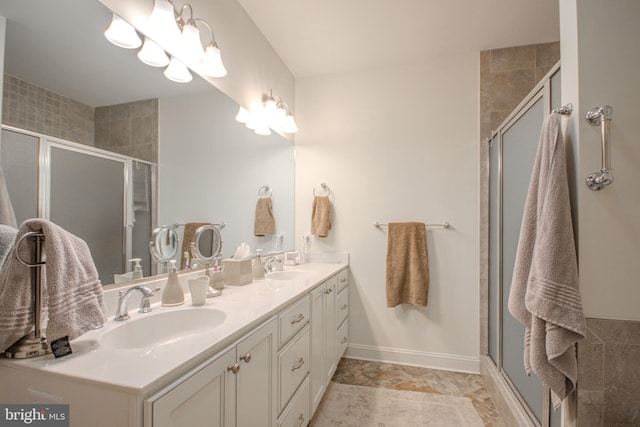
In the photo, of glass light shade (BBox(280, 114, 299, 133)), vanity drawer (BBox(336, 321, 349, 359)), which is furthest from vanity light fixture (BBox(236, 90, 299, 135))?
vanity drawer (BBox(336, 321, 349, 359))

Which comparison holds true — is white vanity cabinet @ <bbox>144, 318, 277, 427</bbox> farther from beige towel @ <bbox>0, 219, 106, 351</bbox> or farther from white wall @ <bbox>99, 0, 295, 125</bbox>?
white wall @ <bbox>99, 0, 295, 125</bbox>

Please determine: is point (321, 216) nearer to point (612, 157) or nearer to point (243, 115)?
point (243, 115)

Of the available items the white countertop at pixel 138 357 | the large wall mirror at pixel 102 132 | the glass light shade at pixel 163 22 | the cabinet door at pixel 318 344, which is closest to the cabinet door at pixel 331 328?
the cabinet door at pixel 318 344

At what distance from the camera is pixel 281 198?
237cm

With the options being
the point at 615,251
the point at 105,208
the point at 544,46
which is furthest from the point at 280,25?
the point at 615,251

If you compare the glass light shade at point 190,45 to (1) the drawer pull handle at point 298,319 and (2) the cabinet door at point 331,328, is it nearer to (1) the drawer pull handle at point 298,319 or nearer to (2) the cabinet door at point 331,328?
(1) the drawer pull handle at point 298,319

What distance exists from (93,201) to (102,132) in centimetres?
26

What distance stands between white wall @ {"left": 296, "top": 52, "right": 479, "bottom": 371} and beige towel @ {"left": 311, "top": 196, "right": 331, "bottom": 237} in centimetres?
9

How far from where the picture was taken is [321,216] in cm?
235

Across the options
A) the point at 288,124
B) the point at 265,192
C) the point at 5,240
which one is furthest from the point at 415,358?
the point at 5,240

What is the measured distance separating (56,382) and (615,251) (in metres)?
1.59

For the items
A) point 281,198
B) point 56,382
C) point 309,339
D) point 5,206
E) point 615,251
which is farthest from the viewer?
point 281,198

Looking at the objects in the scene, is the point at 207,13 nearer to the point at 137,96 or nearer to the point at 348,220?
the point at 137,96

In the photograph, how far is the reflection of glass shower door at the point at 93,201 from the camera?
0.89 m
